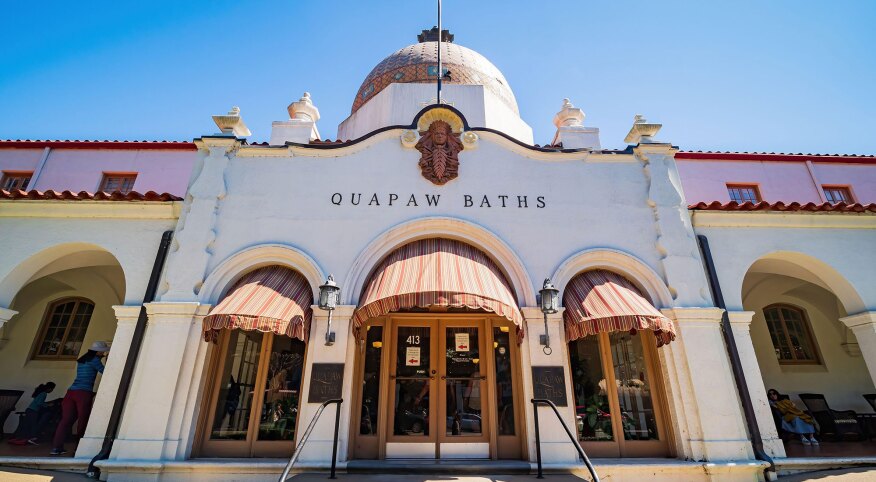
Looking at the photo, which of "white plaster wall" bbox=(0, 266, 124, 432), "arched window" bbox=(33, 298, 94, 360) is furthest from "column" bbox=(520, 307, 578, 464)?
"arched window" bbox=(33, 298, 94, 360)

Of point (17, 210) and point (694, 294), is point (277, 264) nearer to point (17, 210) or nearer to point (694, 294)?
point (17, 210)

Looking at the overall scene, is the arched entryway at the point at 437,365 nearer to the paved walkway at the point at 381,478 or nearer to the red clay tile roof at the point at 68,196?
the paved walkway at the point at 381,478

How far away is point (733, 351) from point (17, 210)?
13.7m

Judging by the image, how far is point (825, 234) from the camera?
26.7 ft

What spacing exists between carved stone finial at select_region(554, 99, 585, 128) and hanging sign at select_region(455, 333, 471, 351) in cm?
582

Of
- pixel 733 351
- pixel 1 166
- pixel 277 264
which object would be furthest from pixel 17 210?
pixel 733 351

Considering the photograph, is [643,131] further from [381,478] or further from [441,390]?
[381,478]

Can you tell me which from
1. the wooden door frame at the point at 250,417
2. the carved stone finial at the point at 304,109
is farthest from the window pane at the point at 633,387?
the carved stone finial at the point at 304,109

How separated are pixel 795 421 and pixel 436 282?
868cm

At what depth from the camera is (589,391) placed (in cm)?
721

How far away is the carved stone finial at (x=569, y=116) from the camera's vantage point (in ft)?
32.3

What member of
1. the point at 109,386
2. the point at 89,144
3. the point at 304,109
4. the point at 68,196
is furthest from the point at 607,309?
the point at 89,144

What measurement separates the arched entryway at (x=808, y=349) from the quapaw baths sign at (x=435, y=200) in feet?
19.5

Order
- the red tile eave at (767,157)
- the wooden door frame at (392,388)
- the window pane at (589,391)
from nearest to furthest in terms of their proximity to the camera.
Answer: the wooden door frame at (392,388)
the window pane at (589,391)
the red tile eave at (767,157)
